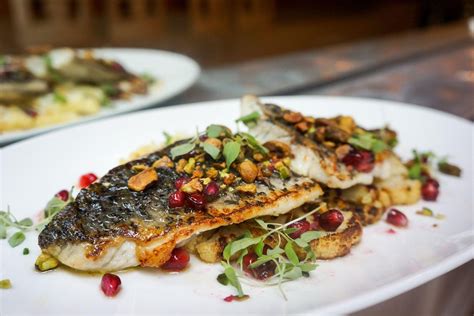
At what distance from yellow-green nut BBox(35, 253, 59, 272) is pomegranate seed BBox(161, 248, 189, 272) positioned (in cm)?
38

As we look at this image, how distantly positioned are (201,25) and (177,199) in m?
7.95

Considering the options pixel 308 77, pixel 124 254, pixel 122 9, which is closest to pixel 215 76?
pixel 308 77

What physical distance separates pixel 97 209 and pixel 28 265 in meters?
0.31

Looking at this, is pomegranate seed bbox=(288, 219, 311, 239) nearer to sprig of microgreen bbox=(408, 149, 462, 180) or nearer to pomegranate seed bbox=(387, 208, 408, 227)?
pomegranate seed bbox=(387, 208, 408, 227)

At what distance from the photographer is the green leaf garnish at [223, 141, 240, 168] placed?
2111 mm

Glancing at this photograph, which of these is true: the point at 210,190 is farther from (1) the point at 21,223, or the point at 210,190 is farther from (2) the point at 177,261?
(1) the point at 21,223

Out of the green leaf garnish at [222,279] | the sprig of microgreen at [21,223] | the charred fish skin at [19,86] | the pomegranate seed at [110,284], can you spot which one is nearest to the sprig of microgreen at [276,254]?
the green leaf garnish at [222,279]

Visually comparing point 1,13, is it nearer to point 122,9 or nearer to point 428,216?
→ point 122,9

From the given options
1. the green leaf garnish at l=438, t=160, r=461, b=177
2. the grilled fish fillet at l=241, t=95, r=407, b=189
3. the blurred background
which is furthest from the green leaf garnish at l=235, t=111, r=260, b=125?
the blurred background

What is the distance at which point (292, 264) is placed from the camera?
1934mm

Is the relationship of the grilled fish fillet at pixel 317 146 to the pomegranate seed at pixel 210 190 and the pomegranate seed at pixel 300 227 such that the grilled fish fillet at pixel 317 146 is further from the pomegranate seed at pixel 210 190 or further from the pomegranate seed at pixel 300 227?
the pomegranate seed at pixel 210 190

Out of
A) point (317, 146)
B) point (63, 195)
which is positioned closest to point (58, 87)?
point (63, 195)

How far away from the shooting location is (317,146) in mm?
2355

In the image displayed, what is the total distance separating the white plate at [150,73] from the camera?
320 centimetres
